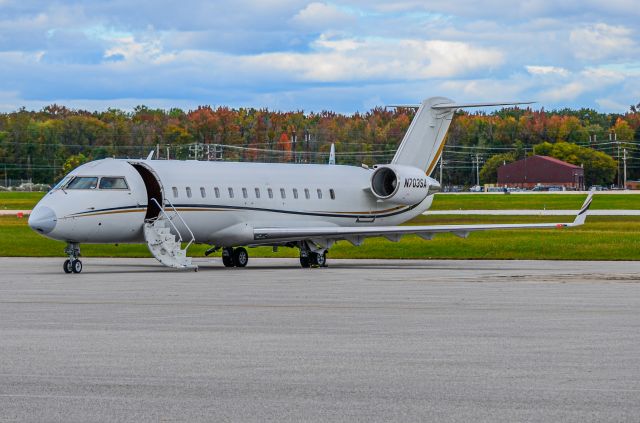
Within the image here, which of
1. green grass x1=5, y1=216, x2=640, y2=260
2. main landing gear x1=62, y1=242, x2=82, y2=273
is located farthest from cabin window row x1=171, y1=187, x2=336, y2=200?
green grass x1=5, y1=216, x2=640, y2=260

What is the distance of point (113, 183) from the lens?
112 feet

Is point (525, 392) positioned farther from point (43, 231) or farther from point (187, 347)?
point (43, 231)

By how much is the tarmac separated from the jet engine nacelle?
1192 centimetres

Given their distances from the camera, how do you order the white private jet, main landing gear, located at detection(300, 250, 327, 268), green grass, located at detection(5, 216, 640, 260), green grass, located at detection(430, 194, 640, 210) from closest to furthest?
the white private jet → main landing gear, located at detection(300, 250, 327, 268) → green grass, located at detection(5, 216, 640, 260) → green grass, located at detection(430, 194, 640, 210)

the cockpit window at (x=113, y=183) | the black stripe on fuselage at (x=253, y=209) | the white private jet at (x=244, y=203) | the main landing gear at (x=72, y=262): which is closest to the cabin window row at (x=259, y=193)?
the white private jet at (x=244, y=203)

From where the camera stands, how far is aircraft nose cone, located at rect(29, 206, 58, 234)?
105 feet

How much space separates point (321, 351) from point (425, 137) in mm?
27982

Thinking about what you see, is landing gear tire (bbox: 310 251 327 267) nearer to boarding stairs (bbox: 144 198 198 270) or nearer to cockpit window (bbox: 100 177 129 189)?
boarding stairs (bbox: 144 198 198 270)

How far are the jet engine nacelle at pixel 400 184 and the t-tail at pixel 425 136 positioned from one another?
937 mm

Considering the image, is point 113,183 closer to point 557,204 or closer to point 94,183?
point 94,183

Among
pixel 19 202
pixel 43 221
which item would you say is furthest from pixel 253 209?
pixel 19 202

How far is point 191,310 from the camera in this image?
21312 mm

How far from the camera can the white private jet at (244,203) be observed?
33500mm

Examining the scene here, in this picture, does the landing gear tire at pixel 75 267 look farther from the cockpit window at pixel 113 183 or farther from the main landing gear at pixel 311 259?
the main landing gear at pixel 311 259
